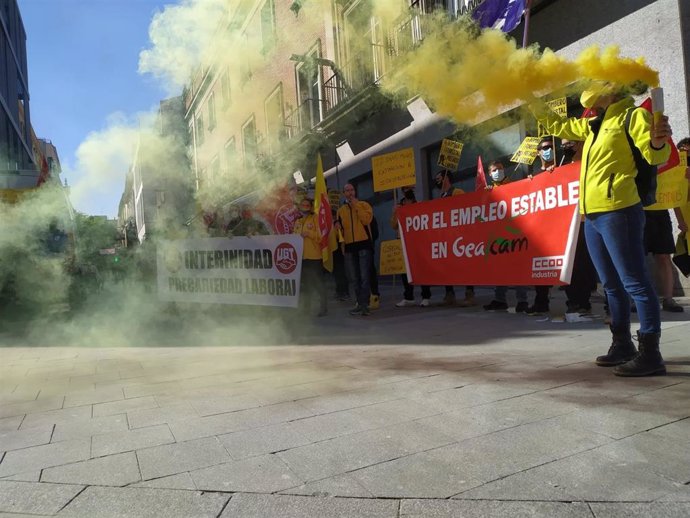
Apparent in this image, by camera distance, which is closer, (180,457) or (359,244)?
(180,457)

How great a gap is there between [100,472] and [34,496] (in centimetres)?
26

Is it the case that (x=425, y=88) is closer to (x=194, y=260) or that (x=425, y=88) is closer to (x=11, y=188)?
(x=194, y=260)

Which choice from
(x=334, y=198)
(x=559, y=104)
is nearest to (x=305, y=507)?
(x=559, y=104)

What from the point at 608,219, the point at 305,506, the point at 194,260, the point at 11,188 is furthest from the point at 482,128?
the point at 305,506

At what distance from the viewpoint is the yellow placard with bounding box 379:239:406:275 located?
27.4 ft

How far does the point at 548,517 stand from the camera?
1.77 m

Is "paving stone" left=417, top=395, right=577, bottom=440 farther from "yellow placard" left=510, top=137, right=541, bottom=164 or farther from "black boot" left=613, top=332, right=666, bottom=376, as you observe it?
"yellow placard" left=510, top=137, right=541, bottom=164

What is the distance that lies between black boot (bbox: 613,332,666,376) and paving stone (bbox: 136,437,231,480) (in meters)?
2.53

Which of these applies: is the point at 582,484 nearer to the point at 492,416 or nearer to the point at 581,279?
the point at 492,416

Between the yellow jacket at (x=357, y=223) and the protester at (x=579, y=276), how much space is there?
111 inches

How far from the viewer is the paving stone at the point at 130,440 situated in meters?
2.57

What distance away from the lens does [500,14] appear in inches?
348

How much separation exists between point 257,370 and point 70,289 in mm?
8139

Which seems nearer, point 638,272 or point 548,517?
point 548,517
